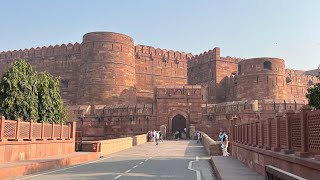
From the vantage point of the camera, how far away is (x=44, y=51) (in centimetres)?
4900

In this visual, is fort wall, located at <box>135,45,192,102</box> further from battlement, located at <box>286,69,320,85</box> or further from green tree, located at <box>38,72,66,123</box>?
green tree, located at <box>38,72,66,123</box>

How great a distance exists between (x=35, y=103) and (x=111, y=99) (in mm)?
20705

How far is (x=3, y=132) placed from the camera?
12.4 m

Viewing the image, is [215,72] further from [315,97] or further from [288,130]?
[288,130]

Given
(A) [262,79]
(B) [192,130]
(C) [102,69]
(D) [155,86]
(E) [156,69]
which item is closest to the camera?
(B) [192,130]

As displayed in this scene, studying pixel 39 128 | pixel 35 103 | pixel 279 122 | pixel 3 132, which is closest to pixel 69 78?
pixel 35 103

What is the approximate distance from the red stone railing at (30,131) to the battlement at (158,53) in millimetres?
29448

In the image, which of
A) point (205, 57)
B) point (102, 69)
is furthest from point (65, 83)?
point (205, 57)

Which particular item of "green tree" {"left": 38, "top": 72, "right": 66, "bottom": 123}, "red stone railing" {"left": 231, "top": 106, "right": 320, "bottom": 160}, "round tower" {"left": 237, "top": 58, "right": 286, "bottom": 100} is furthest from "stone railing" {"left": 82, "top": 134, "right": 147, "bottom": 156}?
"round tower" {"left": 237, "top": 58, "right": 286, "bottom": 100}

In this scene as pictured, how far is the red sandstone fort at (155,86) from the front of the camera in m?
36.9

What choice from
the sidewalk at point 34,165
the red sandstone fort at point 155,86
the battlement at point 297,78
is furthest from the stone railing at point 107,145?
the battlement at point 297,78

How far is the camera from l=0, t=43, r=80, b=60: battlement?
47.2 meters

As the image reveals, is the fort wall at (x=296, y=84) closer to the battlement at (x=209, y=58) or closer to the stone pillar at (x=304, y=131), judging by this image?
the battlement at (x=209, y=58)

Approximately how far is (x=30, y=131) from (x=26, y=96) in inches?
272
